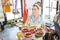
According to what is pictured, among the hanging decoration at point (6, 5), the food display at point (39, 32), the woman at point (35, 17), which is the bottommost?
the food display at point (39, 32)

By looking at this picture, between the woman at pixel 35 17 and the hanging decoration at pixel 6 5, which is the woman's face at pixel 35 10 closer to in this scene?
the woman at pixel 35 17

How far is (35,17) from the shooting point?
49.9 inches

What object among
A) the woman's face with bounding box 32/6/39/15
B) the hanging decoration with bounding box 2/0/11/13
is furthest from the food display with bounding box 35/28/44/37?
the hanging decoration with bounding box 2/0/11/13

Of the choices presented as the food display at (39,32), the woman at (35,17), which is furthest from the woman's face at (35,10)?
the food display at (39,32)

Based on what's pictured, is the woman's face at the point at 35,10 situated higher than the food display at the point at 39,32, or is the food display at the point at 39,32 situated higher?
the woman's face at the point at 35,10

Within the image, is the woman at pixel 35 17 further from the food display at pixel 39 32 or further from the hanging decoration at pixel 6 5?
the hanging decoration at pixel 6 5

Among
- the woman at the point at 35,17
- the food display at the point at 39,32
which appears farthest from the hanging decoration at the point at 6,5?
the food display at the point at 39,32

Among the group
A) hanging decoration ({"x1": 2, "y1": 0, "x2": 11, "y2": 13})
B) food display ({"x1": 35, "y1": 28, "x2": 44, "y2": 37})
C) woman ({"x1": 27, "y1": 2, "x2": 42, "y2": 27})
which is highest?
hanging decoration ({"x1": 2, "y1": 0, "x2": 11, "y2": 13})

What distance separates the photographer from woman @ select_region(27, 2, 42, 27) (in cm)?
125

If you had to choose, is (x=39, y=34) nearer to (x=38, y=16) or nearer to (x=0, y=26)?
(x=38, y=16)

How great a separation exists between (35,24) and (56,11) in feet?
0.70

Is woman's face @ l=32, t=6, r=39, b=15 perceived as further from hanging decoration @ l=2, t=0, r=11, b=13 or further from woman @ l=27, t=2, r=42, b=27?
hanging decoration @ l=2, t=0, r=11, b=13

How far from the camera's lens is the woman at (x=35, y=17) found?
1.25m

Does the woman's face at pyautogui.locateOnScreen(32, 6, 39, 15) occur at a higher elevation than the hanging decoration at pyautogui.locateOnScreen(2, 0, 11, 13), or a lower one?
lower
